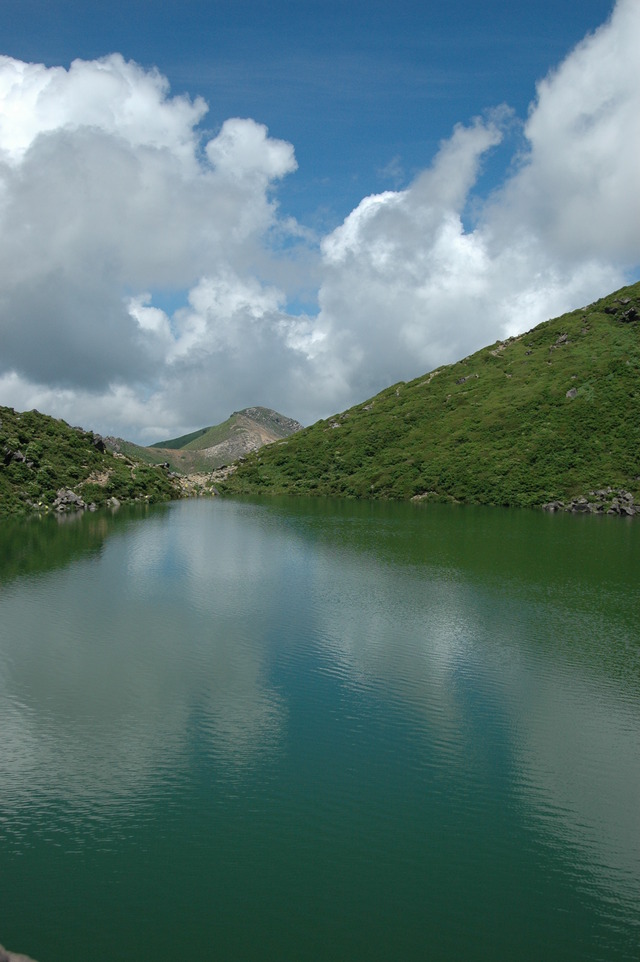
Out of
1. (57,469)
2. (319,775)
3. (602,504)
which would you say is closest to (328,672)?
(319,775)

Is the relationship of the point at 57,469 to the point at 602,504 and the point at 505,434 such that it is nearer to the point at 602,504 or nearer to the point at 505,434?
the point at 505,434

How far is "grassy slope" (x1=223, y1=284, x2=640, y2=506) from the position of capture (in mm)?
139000

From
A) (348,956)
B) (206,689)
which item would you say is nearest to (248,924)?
(348,956)

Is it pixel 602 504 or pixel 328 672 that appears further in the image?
pixel 602 504

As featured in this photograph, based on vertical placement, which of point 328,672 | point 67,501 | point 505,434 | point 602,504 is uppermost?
point 505,434

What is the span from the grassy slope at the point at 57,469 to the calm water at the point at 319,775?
67169 mm

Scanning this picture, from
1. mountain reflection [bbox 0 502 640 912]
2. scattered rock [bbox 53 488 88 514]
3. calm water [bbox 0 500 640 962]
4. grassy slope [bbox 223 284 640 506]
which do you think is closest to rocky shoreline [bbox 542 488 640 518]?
grassy slope [bbox 223 284 640 506]

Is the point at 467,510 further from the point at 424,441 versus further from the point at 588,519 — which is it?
the point at 424,441

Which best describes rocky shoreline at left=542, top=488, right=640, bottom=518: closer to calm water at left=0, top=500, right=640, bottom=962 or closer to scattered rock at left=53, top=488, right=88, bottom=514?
calm water at left=0, top=500, right=640, bottom=962

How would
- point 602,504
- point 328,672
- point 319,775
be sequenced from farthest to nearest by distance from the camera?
point 602,504, point 328,672, point 319,775

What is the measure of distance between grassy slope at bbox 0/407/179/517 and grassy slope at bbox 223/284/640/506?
3655cm

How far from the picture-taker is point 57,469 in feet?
399

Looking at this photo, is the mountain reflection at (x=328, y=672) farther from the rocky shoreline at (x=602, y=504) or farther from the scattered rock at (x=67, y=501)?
the rocky shoreline at (x=602, y=504)

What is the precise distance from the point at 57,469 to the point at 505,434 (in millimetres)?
103133
